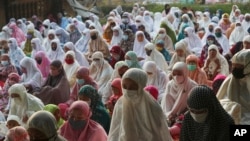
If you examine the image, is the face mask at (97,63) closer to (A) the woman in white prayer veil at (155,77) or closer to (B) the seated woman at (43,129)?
(A) the woman in white prayer veil at (155,77)

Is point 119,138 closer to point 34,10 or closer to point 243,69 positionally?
point 243,69

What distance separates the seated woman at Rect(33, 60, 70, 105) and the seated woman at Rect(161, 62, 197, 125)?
163cm

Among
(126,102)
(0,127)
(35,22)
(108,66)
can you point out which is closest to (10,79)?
(108,66)

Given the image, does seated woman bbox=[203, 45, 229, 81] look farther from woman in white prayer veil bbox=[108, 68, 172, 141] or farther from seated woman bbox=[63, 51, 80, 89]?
woman in white prayer veil bbox=[108, 68, 172, 141]

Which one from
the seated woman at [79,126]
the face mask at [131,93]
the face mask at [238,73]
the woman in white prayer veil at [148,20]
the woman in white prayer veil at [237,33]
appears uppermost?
the face mask at [131,93]

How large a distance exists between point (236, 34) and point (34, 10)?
752 cm

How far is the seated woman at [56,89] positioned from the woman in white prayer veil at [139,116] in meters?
2.91

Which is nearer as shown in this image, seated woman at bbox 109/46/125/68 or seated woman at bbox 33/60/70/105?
seated woman at bbox 33/60/70/105

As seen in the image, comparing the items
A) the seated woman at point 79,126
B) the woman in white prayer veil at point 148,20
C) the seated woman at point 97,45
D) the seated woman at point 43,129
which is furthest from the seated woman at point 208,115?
the woman in white prayer veil at point 148,20

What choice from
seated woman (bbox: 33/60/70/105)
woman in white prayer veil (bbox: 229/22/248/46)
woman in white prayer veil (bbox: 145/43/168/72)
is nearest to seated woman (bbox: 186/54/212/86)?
seated woman (bbox: 33/60/70/105)

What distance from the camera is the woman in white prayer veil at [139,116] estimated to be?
5.60 metres

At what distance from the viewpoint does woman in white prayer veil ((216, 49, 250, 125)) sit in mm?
6043

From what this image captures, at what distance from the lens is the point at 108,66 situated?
9.70 metres

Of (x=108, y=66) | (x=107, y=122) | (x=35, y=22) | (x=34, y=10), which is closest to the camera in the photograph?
(x=107, y=122)
